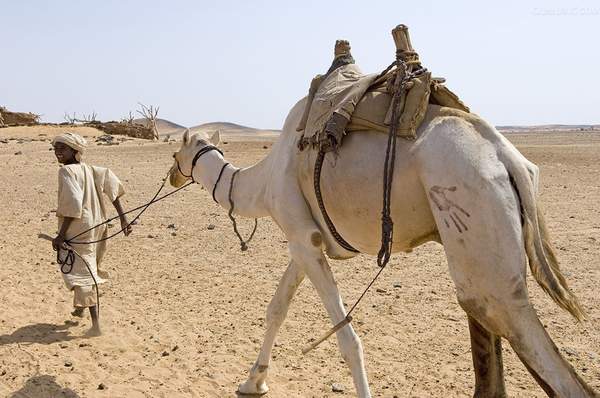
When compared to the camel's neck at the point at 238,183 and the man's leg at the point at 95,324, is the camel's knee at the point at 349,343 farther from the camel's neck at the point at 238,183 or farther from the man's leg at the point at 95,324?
the man's leg at the point at 95,324

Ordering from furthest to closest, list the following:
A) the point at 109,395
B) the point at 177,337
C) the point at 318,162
→ the point at 177,337 < the point at 109,395 < the point at 318,162

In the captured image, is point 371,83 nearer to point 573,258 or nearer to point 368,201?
point 368,201

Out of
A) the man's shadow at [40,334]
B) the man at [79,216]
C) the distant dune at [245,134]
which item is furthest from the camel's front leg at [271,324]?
the distant dune at [245,134]

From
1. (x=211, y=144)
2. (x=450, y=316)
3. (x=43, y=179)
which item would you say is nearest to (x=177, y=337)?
(x=211, y=144)

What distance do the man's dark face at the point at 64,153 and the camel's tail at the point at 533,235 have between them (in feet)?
15.1

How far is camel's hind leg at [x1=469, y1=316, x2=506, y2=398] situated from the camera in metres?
4.36

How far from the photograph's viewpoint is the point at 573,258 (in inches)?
371

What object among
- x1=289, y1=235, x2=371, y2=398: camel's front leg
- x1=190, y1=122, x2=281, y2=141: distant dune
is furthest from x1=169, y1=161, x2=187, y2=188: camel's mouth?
x1=190, y1=122, x2=281, y2=141: distant dune

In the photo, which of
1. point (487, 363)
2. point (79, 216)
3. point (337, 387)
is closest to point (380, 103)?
point (487, 363)

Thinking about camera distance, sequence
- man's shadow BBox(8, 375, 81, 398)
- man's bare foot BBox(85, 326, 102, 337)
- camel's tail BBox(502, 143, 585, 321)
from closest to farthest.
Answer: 1. camel's tail BBox(502, 143, 585, 321)
2. man's shadow BBox(8, 375, 81, 398)
3. man's bare foot BBox(85, 326, 102, 337)

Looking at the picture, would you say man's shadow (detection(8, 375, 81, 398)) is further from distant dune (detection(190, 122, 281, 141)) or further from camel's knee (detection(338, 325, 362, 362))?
distant dune (detection(190, 122, 281, 141))

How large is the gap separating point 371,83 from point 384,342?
9.47 ft

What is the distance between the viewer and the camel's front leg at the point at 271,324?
215 inches

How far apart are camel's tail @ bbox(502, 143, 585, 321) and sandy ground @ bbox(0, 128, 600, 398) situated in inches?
70.4
